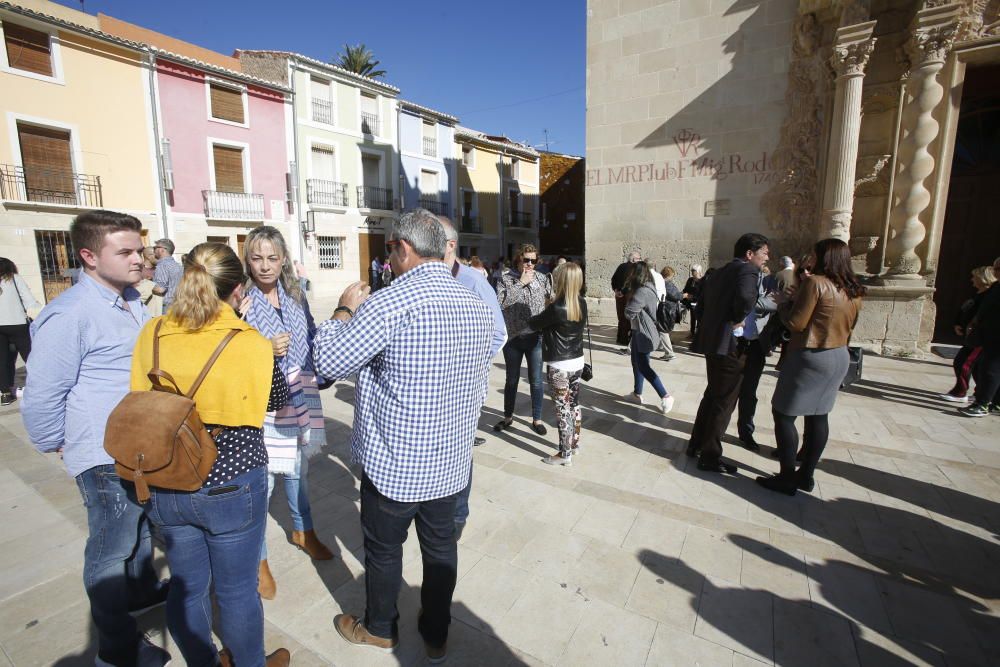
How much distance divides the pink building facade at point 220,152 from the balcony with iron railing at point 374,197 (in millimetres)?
3218

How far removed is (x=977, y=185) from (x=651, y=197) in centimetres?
536

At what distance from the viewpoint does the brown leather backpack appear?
144 centimetres

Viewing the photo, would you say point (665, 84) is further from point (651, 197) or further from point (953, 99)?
point (953, 99)

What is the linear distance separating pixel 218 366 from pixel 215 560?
68cm

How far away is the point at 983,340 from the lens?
16.0ft

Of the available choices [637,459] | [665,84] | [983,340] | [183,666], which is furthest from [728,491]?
[665,84]

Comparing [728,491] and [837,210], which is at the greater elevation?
[837,210]

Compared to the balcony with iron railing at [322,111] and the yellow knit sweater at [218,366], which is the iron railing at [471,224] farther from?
the yellow knit sweater at [218,366]

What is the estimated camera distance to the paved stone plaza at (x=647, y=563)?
6.92ft

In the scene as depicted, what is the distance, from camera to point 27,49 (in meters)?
12.9

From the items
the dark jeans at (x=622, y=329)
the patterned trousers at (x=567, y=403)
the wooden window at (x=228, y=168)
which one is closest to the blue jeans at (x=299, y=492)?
the patterned trousers at (x=567, y=403)

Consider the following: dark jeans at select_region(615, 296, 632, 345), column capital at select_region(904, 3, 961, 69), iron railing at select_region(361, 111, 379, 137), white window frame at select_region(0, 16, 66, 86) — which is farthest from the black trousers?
iron railing at select_region(361, 111, 379, 137)

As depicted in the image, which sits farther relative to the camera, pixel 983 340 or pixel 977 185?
pixel 977 185

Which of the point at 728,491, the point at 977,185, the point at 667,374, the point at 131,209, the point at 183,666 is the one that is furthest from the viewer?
the point at 131,209
